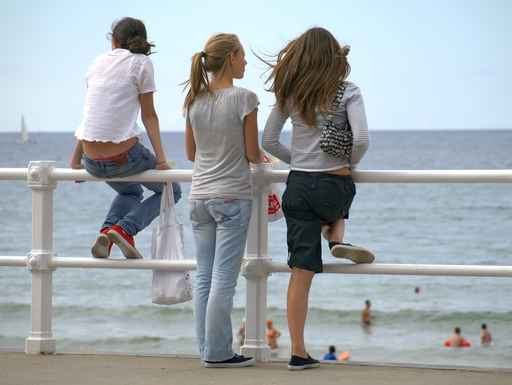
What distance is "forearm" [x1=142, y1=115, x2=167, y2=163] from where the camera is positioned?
5215 millimetres

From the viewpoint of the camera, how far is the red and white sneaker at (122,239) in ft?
17.4

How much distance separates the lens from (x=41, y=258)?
5531 mm

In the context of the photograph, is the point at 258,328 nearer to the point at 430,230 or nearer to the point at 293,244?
the point at 293,244

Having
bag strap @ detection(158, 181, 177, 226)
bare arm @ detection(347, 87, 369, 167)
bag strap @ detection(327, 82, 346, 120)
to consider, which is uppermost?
bag strap @ detection(327, 82, 346, 120)

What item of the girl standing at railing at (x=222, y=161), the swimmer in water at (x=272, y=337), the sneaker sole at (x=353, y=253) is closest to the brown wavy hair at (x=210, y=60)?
the girl standing at railing at (x=222, y=161)

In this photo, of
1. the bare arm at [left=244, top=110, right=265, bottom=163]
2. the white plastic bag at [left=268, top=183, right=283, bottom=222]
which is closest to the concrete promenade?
the white plastic bag at [left=268, top=183, right=283, bottom=222]

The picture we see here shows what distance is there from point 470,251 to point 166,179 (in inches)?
1250

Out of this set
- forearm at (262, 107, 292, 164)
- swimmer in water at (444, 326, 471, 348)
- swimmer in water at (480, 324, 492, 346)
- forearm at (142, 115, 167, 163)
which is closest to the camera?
forearm at (262, 107, 292, 164)

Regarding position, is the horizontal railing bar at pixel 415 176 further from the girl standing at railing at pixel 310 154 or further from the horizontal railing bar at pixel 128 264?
the horizontal railing bar at pixel 128 264

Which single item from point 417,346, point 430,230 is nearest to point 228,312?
point 417,346

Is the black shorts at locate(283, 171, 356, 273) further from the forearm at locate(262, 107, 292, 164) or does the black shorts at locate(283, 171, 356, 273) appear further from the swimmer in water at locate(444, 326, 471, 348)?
the swimmer in water at locate(444, 326, 471, 348)

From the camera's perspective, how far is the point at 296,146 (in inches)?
193

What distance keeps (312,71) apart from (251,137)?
0.42 m

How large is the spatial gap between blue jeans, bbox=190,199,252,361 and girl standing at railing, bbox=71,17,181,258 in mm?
474
